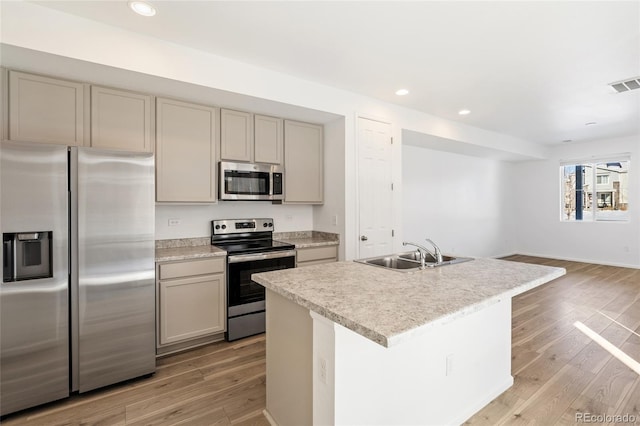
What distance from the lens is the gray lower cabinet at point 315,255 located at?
3.43 meters

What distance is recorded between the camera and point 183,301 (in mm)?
2768

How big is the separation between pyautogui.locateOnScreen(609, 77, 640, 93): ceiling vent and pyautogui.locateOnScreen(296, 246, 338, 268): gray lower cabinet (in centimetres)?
351

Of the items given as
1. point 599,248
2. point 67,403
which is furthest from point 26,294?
point 599,248

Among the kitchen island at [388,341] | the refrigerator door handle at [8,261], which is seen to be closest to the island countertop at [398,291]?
the kitchen island at [388,341]

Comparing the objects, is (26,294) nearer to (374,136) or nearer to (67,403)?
(67,403)

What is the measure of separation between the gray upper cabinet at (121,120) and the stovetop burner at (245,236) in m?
1.12

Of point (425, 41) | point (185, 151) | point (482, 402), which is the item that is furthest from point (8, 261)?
point (425, 41)

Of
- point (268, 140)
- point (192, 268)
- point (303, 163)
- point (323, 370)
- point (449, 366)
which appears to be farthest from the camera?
point (303, 163)

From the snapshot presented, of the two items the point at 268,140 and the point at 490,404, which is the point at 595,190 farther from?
the point at 268,140

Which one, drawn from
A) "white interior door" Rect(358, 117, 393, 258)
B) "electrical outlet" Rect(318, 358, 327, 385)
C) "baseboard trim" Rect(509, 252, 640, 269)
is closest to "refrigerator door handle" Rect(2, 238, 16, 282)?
"electrical outlet" Rect(318, 358, 327, 385)

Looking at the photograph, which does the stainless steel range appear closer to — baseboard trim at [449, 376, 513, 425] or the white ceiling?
the white ceiling

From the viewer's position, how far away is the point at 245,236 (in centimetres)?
366

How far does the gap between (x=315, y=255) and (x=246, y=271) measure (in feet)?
2.67

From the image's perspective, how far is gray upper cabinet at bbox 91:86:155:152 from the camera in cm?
254
